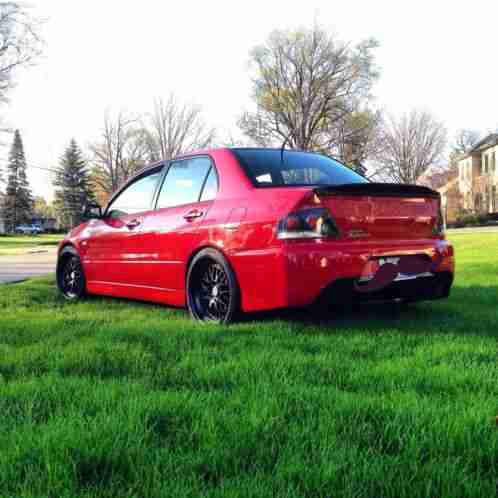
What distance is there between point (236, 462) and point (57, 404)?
107 centimetres

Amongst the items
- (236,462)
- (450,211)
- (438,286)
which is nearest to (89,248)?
(438,286)

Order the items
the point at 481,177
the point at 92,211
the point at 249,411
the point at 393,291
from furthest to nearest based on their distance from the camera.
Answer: the point at 481,177 < the point at 92,211 < the point at 393,291 < the point at 249,411

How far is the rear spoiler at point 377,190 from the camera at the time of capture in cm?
421

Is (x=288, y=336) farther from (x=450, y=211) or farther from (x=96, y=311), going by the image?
(x=450, y=211)

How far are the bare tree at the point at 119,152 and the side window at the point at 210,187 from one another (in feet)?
128

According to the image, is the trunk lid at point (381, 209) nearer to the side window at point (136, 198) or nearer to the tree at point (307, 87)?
the side window at point (136, 198)

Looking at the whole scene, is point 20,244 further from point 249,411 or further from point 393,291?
point 249,411

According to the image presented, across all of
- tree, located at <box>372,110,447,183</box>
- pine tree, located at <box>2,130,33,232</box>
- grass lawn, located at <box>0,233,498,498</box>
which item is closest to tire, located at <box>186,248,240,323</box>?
grass lawn, located at <box>0,233,498,498</box>

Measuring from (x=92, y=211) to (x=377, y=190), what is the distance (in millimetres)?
3693

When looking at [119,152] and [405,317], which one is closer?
[405,317]

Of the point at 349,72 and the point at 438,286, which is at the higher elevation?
the point at 349,72

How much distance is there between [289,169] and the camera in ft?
16.5

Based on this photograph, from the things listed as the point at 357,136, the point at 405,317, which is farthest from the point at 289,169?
the point at 357,136

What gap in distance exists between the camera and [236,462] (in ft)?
6.26
